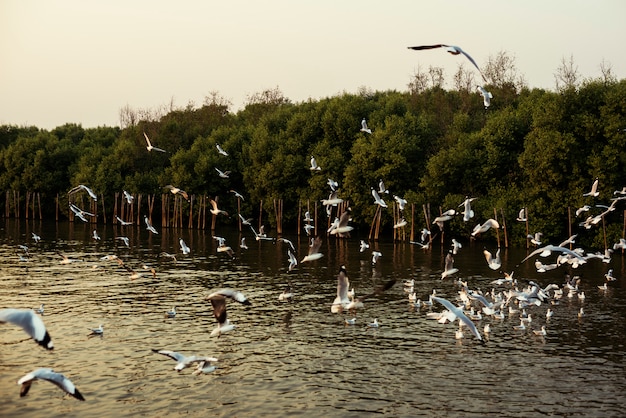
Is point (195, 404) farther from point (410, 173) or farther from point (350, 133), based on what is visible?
point (350, 133)

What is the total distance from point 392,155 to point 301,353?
52.5m

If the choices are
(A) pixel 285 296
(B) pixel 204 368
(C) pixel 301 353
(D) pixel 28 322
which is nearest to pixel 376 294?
(A) pixel 285 296

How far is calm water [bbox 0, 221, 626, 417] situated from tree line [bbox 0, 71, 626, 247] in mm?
21347

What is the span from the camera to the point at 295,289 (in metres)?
43.2

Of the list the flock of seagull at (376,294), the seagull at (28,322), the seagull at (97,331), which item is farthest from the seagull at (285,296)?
the seagull at (28,322)

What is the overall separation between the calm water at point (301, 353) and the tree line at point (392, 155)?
840 inches

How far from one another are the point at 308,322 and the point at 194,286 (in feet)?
41.5

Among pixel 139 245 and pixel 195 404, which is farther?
pixel 139 245

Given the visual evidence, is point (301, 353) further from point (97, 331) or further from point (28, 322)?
point (28, 322)

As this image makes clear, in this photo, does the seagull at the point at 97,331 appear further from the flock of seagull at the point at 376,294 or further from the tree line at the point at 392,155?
the tree line at the point at 392,155

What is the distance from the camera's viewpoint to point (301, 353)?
28281mm

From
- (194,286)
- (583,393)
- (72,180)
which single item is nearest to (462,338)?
(583,393)

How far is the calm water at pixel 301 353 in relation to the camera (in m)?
22.8

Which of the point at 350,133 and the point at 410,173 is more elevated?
Result: the point at 350,133
